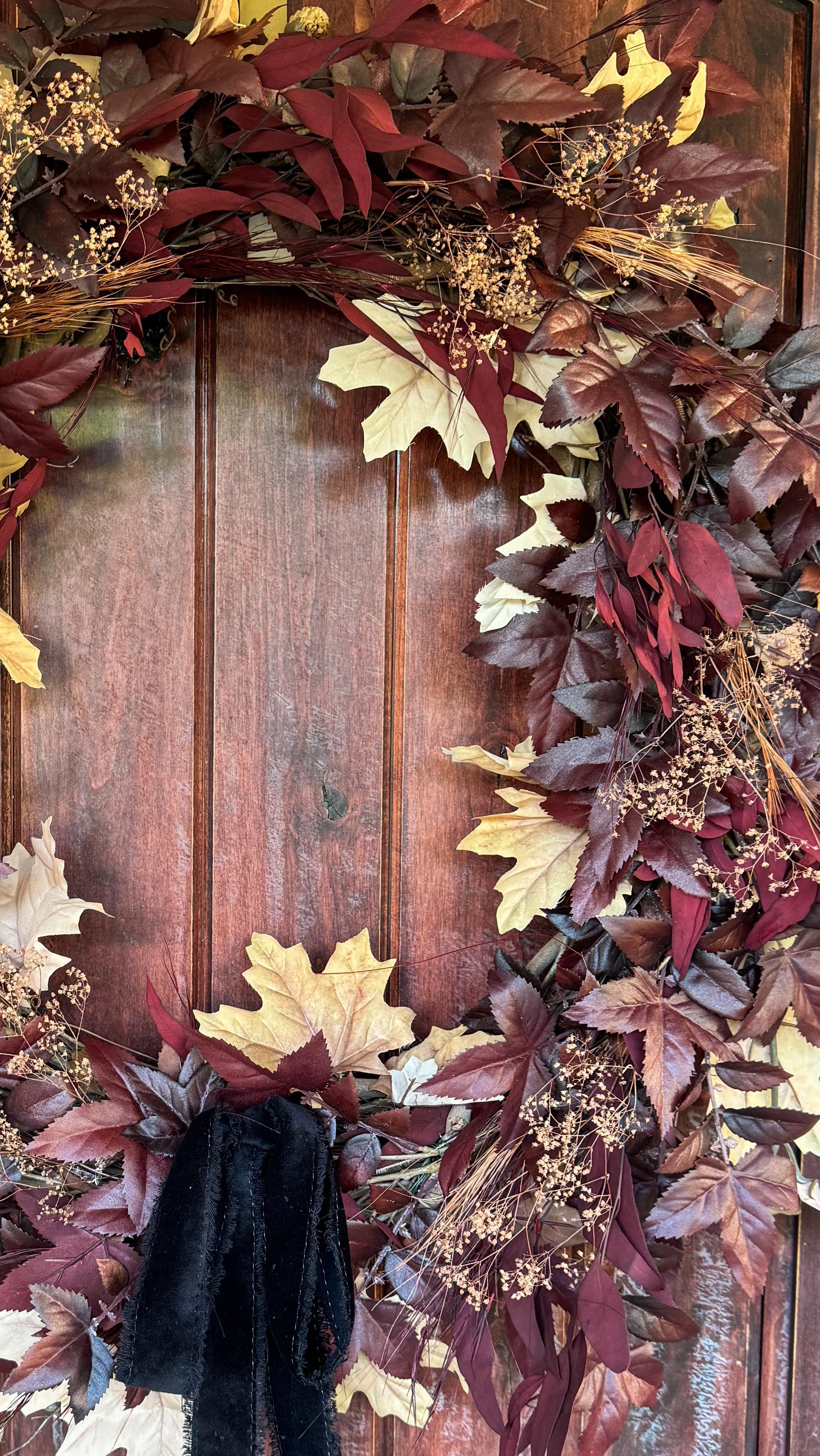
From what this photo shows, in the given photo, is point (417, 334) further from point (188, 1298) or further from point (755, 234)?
point (188, 1298)

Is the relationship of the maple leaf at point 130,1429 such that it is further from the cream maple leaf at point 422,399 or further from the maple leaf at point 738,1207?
the cream maple leaf at point 422,399

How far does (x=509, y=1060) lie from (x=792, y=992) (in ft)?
0.76

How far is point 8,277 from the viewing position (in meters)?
0.61

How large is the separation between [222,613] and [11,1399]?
667 millimetres

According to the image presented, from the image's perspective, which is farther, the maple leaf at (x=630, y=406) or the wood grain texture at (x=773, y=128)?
the wood grain texture at (x=773, y=128)

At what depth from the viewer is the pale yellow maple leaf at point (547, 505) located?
2.27 feet

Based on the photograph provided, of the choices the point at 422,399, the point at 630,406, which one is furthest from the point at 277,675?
the point at 630,406

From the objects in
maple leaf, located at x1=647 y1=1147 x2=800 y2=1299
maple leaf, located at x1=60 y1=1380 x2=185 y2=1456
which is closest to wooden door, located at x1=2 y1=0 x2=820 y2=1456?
maple leaf, located at x1=60 y1=1380 x2=185 y2=1456

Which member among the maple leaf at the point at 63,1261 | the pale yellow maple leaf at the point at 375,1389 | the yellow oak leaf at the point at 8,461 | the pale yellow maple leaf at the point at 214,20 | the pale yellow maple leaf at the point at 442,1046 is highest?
the pale yellow maple leaf at the point at 214,20

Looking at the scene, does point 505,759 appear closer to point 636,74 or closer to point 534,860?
point 534,860

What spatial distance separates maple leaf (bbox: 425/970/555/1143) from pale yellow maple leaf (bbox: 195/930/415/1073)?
0.08m

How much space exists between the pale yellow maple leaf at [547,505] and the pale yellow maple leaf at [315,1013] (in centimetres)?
36

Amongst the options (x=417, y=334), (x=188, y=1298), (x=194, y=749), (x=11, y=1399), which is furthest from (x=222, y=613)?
(x=11, y=1399)

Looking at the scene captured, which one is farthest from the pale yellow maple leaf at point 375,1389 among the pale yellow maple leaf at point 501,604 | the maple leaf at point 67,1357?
the pale yellow maple leaf at point 501,604
